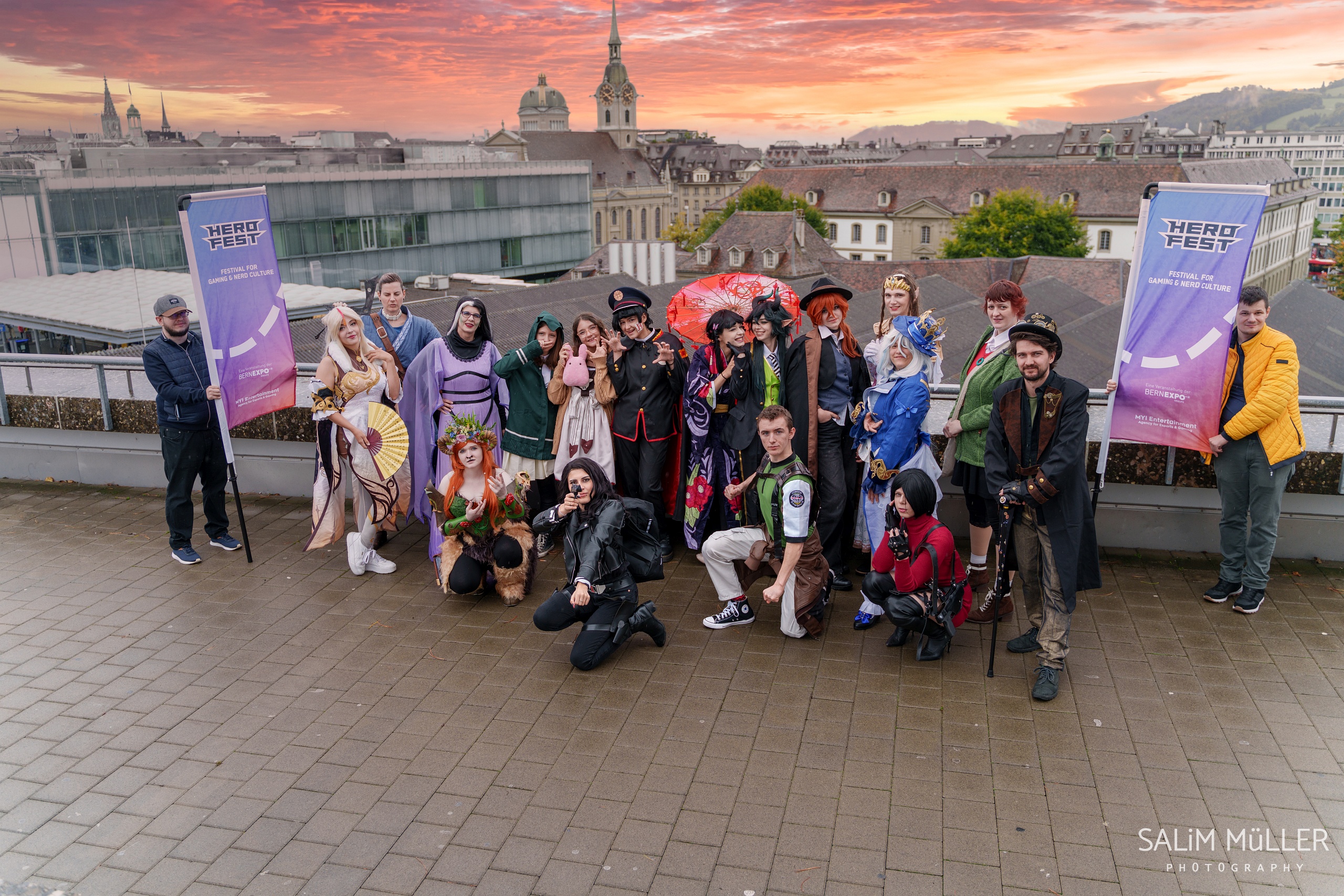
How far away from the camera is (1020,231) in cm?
6562

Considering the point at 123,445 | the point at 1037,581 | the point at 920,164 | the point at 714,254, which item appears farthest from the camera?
the point at 920,164

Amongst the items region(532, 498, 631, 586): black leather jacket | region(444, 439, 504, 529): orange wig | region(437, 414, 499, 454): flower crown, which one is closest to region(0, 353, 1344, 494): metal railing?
region(437, 414, 499, 454): flower crown

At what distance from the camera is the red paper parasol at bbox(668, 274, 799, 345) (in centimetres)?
658

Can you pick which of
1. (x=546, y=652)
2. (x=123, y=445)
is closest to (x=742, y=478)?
(x=546, y=652)

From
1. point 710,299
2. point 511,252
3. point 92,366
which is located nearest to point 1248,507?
point 710,299

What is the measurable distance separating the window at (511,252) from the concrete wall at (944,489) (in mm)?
56915

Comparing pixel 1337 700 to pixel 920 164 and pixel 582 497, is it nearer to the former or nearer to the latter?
pixel 582 497

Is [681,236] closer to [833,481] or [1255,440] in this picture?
[833,481]

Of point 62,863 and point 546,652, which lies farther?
point 546,652

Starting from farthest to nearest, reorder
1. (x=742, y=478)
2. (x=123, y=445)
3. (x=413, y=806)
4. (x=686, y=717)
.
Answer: (x=123, y=445), (x=742, y=478), (x=686, y=717), (x=413, y=806)

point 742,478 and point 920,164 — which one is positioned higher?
point 920,164

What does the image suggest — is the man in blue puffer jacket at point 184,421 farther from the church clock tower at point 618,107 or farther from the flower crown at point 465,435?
the church clock tower at point 618,107

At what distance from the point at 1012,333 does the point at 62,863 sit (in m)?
5.06

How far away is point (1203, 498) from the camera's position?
6629 mm
